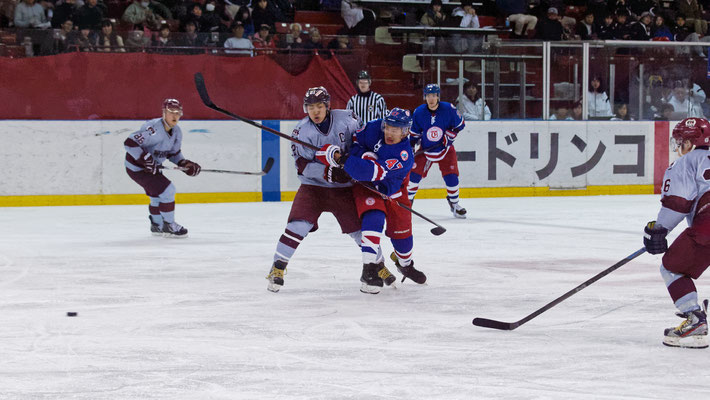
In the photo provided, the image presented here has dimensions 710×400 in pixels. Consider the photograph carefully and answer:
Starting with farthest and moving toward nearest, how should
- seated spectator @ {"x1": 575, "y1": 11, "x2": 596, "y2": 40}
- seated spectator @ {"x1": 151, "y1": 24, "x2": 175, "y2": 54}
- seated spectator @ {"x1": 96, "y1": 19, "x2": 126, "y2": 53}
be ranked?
seated spectator @ {"x1": 575, "y1": 11, "x2": 596, "y2": 40}
seated spectator @ {"x1": 151, "y1": 24, "x2": 175, "y2": 54}
seated spectator @ {"x1": 96, "y1": 19, "x2": 126, "y2": 53}

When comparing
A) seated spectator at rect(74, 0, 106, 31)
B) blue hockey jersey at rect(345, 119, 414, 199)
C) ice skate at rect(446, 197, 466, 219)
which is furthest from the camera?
seated spectator at rect(74, 0, 106, 31)

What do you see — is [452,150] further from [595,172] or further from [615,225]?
[595,172]

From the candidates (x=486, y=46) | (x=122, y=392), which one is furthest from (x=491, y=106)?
(x=122, y=392)

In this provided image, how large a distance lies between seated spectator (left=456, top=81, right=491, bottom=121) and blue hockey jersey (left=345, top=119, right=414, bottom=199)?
5911mm

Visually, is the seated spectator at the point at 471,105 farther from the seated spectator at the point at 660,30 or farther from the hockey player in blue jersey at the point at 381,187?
the hockey player in blue jersey at the point at 381,187

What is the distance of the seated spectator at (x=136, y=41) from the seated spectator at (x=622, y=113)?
5.19 metres

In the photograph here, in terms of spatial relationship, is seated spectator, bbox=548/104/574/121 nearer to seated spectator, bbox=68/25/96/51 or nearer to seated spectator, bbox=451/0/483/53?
seated spectator, bbox=451/0/483/53

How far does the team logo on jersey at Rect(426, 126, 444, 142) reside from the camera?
9125 millimetres

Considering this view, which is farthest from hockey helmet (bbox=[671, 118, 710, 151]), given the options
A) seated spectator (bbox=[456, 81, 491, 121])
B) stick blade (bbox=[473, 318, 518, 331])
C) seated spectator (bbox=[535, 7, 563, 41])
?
seated spectator (bbox=[535, 7, 563, 41])

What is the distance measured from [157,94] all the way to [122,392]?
7.55 m

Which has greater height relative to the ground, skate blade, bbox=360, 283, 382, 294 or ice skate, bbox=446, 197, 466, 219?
skate blade, bbox=360, 283, 382, 294

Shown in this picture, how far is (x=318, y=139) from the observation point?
17.3 feet

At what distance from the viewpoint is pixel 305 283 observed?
5.55 metres

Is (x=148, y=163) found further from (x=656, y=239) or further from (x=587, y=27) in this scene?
(x=587, y=27)
